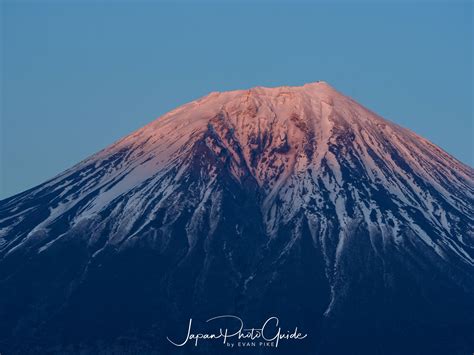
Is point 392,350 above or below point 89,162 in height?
below

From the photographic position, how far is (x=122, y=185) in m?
154

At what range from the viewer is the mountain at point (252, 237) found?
5123 inches

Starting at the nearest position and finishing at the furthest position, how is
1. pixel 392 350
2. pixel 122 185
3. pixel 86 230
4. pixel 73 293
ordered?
1. pixel 392 350
2. pixel 73 293
3. pixel 86 230
4. pixel 122 185

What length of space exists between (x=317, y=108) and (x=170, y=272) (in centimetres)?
3559

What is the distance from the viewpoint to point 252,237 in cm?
14162

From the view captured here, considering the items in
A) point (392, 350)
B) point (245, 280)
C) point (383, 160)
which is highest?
point (383, 160)

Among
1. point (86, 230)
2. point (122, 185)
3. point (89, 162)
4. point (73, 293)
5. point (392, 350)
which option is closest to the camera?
point (392, 350)

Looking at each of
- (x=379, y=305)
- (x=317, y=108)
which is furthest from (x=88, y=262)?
(x=317, y=108)

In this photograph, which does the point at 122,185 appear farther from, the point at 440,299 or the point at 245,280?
the point at 440,299

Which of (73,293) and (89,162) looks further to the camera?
(89,162)

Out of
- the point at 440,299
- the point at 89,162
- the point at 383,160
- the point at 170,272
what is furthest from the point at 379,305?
the point at 89,162

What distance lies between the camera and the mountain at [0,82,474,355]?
130 m

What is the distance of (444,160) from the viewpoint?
16712cm

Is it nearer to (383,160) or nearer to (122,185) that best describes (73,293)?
(122,185)
